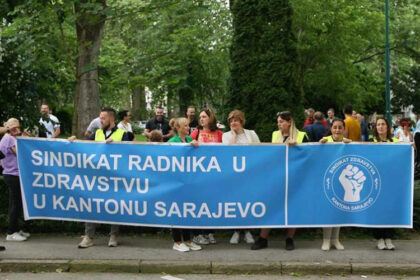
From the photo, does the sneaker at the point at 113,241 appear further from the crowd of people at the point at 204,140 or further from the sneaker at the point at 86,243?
the sneaker at the point at 86,243

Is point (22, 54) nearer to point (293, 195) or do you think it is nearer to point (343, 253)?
point (293, 195)

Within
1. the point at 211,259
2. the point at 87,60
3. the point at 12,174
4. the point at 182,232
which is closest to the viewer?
the point at 211,259

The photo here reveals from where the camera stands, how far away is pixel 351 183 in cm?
774

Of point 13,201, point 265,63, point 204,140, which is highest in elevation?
point 265,63

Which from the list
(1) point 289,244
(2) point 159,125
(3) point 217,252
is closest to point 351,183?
(1) point 289,244

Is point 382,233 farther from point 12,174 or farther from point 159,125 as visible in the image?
point 159,125

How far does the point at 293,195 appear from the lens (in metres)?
7.82

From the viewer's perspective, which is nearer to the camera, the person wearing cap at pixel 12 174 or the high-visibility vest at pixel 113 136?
the high-visibility vest at pixel 113 136

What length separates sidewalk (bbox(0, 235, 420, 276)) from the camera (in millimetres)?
7094

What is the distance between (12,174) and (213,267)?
10.6ft

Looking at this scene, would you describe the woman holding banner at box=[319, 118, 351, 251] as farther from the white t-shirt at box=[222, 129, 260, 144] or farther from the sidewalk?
the white t-shirt at box=[222, 129, 260, 144]

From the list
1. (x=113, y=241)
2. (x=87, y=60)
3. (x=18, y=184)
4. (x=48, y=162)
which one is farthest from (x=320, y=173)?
(x=87, y=60)

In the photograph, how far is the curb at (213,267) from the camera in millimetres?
7074

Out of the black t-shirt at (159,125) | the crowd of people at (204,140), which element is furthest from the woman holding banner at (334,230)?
the black t-shirt at (159,125)
